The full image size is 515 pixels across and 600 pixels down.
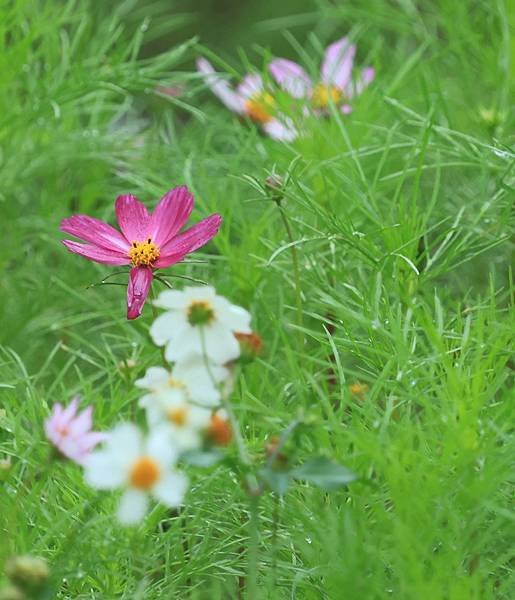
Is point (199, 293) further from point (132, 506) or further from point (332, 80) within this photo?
point (332, 80)

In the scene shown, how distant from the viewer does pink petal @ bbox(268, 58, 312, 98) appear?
934 millimetres

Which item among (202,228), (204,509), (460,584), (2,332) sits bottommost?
(460,584)

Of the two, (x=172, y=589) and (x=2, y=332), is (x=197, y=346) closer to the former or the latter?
(x=172, y=589)

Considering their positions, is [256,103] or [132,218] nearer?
[132,218]

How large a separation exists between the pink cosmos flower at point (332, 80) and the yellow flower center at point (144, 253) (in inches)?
12.8

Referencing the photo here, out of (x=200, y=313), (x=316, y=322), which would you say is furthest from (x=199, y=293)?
(x=316, y=322)

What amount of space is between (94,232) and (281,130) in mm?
302

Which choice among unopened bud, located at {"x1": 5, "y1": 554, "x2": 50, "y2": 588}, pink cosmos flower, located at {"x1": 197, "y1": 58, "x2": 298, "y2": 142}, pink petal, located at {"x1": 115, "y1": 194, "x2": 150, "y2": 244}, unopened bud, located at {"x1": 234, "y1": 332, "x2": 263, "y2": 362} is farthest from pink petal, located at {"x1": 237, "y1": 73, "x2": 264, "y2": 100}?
unopened bud, located at {"x1": 5, "y1": 554, "x2": 50, "y2": 588}

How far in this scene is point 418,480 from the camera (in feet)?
1.59

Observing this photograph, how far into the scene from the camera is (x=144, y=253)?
624mm

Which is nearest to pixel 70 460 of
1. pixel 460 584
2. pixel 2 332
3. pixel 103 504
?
pixel 103 504

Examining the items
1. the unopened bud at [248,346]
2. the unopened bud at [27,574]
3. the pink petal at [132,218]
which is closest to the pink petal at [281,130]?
the pink petal at [132,218]

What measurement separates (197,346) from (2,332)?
14.1 inches

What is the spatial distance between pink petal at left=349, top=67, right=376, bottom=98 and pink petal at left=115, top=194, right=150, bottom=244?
1.07 feet
